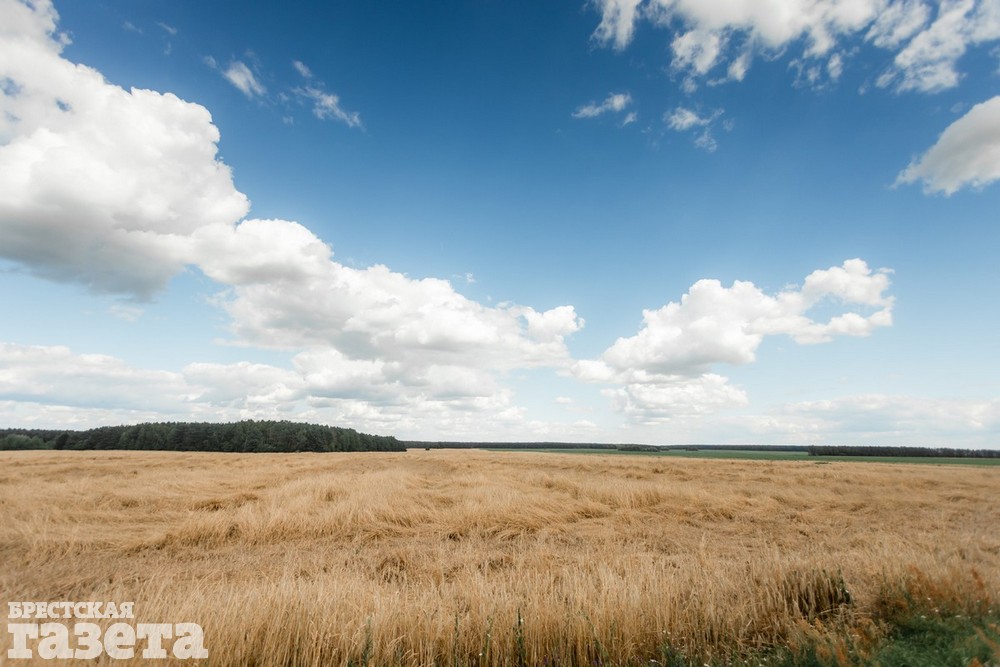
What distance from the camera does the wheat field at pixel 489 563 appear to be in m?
3.86

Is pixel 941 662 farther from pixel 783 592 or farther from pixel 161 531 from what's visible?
pixel 161 531

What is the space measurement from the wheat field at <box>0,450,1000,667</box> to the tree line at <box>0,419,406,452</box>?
70.4m

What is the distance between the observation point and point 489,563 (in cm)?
812

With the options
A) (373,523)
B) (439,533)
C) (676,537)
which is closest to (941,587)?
(676,537)

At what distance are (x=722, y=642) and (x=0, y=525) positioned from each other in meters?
14.2

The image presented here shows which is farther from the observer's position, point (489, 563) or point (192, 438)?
point (192, 438)

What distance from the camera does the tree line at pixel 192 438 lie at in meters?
78.3

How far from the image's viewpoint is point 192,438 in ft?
271

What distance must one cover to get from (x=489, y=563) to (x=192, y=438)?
94.2 m

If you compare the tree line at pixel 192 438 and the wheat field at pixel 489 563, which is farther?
the tree line at pixel 192 438

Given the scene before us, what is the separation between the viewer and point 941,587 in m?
4.73

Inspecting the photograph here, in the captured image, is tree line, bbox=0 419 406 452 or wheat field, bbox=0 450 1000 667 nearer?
wheat field, bbox=0 450 1000 667

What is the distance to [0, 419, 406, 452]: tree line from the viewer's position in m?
78.3

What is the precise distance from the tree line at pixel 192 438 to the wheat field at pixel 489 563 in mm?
70439
